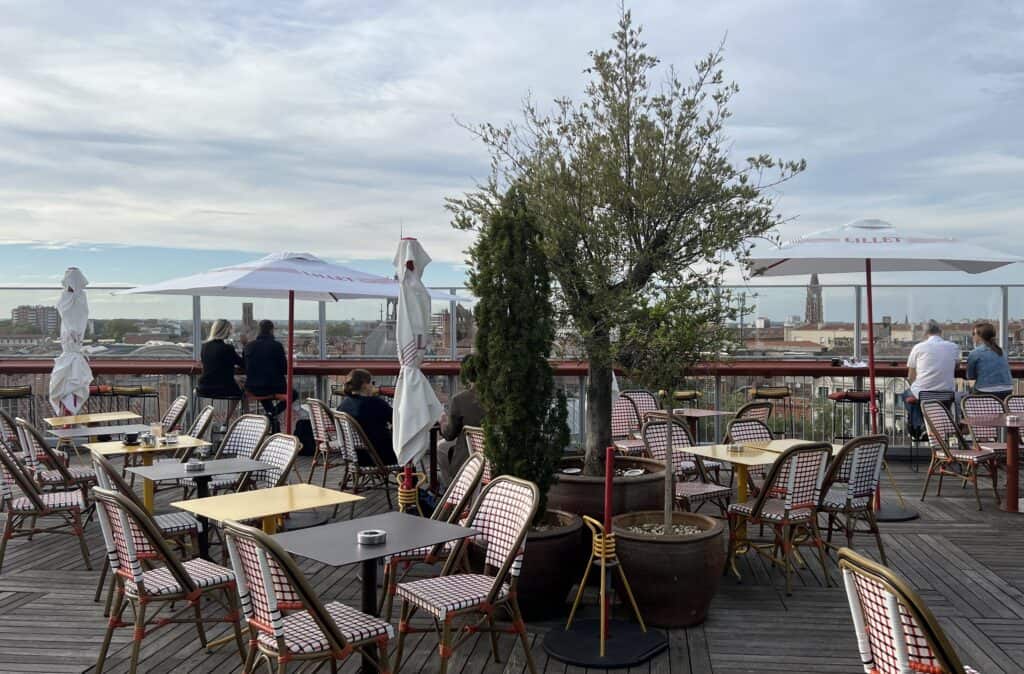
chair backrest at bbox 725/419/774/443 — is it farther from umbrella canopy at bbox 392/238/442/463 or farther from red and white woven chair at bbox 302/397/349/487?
red and white woven chair at bbox 302/397/349/487

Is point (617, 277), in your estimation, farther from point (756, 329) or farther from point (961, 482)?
point (756, 329)

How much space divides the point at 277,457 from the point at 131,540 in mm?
1957

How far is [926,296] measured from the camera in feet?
39.1

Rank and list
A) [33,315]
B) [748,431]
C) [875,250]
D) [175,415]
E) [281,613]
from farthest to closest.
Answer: [33,315]
[175,415]
[875,250]
[748,431]
[281,613]

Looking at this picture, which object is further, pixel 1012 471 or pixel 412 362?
pixel 1012 471

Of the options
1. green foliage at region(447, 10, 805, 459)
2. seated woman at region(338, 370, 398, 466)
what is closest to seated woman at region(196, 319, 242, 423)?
seated woman at region(338, 370, 398, 466)

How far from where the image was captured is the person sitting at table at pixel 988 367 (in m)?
9.88

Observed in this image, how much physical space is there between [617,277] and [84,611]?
4.04 meters

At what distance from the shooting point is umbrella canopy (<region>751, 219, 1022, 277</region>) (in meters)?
7.10

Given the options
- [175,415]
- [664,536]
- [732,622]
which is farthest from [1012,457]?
[175,415]

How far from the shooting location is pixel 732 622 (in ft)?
15.7

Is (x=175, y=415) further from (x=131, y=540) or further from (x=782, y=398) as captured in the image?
(x=782, y=398)

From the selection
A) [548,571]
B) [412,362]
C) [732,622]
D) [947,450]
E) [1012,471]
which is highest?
[412,362]

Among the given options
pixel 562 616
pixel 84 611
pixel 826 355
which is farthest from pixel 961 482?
pixel 84 611
